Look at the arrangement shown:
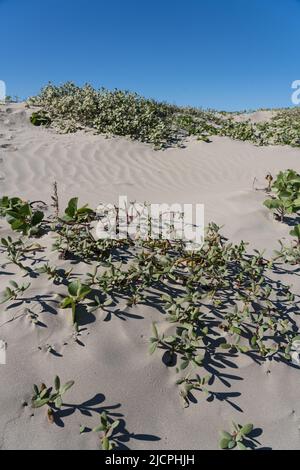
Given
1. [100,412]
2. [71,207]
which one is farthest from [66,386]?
[71,207]

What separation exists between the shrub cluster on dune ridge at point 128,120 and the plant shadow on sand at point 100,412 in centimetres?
781

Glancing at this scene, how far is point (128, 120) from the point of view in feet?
33.5

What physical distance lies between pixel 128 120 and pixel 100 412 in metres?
9.16

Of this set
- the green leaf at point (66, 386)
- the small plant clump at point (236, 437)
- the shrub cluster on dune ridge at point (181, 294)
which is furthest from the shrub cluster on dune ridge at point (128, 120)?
the small plant clump at point (236, 437)

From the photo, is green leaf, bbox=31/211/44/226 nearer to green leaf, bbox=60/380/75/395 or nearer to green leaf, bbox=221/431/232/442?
green leaf, bbox=60/380/75/395

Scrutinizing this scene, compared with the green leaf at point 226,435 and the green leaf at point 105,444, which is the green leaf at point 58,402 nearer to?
the green leaf at point 105,444

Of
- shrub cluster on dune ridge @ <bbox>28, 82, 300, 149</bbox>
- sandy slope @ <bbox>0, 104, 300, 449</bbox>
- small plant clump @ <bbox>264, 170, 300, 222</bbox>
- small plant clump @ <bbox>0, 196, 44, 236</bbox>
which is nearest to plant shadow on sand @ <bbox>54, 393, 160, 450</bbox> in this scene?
sandy slope @ <bbox>0, 104, 300, 449</bbox>

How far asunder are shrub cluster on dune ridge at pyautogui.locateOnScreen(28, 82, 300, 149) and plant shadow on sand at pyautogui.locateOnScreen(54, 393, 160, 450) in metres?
7.81

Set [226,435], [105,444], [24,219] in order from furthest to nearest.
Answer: [24,219]
[226,435]
[105,444]

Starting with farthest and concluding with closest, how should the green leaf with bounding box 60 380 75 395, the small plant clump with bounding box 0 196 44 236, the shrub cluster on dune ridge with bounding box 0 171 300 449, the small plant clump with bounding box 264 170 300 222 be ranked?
the small plant clump with bounding box 264 170 300 222, the small plant clump with bounding box 0 196 44 236, the shrub cluster on dune ridge with bounding box 0 171 300 449, the green leaf with bounding box 60 380 75 395

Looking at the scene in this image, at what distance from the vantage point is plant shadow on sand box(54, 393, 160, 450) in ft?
7.00

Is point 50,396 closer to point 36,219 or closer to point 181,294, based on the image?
point 181,294

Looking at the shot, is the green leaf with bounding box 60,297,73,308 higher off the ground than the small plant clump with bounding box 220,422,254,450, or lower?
higher
